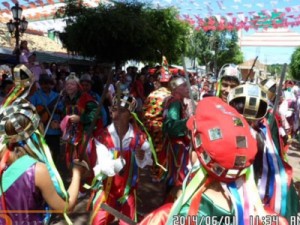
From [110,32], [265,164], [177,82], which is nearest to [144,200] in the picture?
[177,82]

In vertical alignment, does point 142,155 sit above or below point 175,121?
below

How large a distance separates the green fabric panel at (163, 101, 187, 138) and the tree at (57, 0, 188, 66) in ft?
38.5

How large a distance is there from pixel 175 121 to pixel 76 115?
1.67 m

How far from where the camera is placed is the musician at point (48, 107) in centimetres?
548

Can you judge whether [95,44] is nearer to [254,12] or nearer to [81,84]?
[254,12]

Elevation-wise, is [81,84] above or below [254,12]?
below

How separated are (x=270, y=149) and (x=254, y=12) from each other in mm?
12500

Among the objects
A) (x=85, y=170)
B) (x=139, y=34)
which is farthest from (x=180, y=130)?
(x=139, y=34)

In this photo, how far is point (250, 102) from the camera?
259 centimetres

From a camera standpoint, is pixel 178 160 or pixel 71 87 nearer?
pixel 178 160

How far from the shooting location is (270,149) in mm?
2729

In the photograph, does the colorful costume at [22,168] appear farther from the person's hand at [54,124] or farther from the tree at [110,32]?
the tree at [110,32]

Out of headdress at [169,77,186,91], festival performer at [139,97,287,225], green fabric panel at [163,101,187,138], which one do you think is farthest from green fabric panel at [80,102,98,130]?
festival performer at [139,97,287,225]
